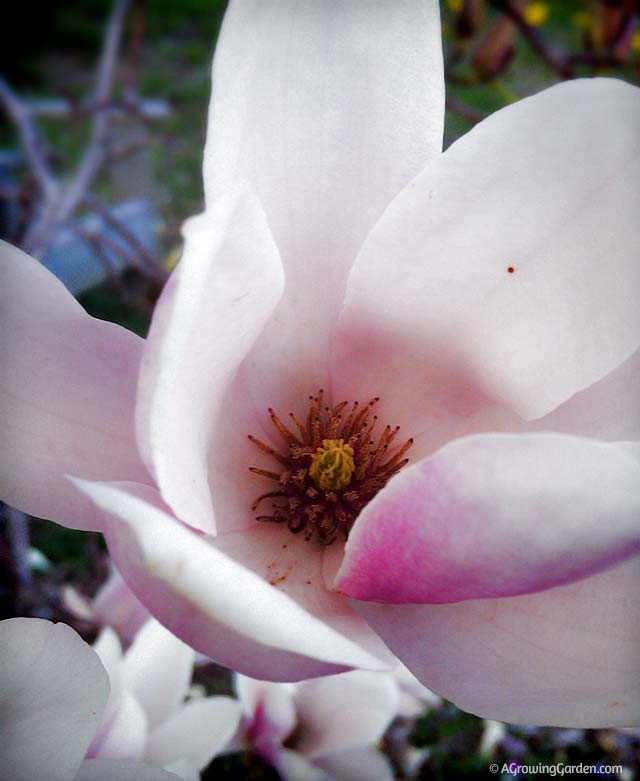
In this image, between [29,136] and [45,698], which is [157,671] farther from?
[29,136]

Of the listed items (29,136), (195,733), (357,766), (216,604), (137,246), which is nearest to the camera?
(216,604)

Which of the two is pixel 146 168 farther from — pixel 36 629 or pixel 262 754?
pixel 36 629

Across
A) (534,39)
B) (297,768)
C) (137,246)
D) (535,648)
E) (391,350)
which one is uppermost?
(534,39)

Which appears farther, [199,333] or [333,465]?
[333,465]

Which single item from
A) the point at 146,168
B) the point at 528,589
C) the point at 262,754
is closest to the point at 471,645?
the point at 528,589

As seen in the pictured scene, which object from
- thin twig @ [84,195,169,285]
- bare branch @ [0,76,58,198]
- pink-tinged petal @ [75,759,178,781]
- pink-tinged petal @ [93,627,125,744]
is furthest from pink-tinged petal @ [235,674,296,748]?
bare branch @ [0,76,58,198]

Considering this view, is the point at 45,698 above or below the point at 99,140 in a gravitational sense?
below

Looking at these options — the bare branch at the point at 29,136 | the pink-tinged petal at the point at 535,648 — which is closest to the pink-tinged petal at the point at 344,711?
the pink-tinged petal at the point at 535,648

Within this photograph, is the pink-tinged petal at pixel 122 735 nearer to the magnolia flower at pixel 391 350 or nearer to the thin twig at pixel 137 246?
the magnolia flower at pixel 391 350

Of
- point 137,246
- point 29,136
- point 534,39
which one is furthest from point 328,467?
point 29,136
